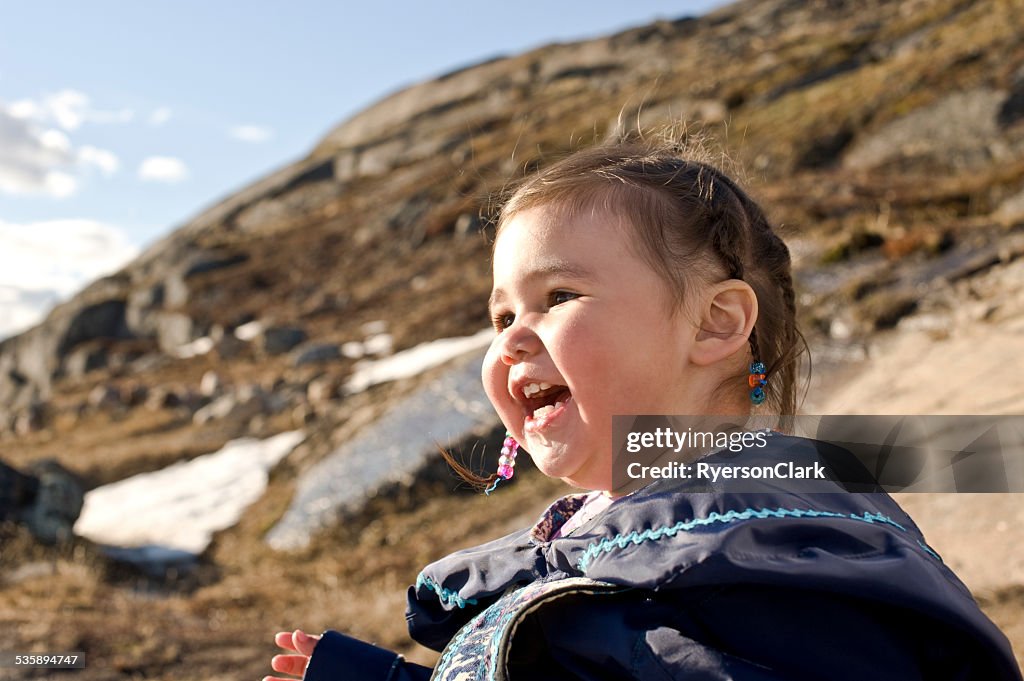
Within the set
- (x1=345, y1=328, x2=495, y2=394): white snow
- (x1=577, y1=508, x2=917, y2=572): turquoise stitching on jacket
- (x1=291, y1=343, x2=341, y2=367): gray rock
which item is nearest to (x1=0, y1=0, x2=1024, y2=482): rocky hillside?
(x1=291, y1=343, x2=341, y2=367): gray rock

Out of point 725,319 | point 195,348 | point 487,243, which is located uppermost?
point 195,348

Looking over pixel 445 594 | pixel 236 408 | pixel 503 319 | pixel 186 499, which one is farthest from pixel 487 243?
pixel 236 408

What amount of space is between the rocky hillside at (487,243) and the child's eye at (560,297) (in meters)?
0.84

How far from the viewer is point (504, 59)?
74125 mm

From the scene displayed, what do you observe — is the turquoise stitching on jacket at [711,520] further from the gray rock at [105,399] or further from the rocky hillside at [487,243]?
the gray rock at [105,399]

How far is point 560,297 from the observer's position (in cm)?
174

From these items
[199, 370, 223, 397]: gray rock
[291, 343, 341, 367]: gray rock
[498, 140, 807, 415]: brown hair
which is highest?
[291, 343, 341, 367]: gray rock

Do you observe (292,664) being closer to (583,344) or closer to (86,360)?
(583,344)

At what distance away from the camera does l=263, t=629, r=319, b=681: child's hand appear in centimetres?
209

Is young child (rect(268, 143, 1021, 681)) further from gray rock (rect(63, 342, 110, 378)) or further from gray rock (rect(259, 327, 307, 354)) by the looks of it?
gray rock (rect(63, 342, 110, 378))

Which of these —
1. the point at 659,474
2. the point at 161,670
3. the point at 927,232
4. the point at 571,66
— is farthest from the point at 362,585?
the point at 571,66

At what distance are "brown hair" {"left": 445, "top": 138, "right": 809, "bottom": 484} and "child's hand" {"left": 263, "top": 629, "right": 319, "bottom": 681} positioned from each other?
119 cm

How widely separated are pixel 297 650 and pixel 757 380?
1367 millimetres

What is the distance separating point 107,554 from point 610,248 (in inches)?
361
